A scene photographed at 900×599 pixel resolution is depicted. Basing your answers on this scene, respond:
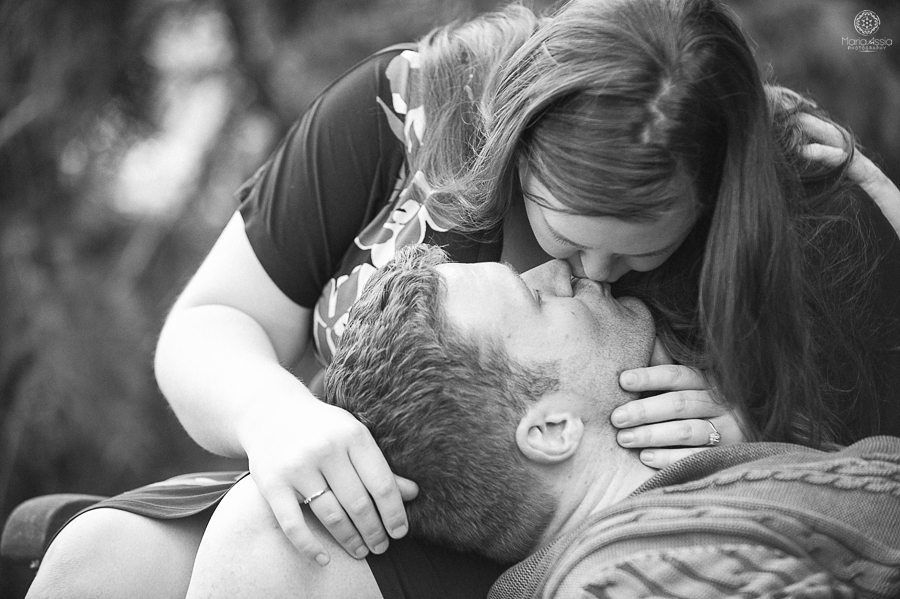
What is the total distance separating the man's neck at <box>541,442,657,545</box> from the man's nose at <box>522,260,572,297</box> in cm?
28

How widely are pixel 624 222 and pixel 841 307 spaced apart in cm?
50

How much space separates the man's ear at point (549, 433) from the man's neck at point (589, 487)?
0.04 meters

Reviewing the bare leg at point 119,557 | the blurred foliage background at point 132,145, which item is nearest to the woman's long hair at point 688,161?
the bare leg at point 119,557

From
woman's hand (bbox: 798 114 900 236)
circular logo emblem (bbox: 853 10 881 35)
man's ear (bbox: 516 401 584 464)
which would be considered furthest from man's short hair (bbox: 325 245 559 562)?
circular logo emblem (bbox: 853 10 881 35)

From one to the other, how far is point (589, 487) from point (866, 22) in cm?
243

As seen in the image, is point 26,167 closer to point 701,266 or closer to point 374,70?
point 374,70

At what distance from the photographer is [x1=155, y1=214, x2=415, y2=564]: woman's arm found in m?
1.29

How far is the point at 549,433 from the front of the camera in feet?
4.69

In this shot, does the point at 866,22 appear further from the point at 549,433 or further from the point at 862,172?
the point at 549,433

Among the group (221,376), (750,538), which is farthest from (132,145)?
(750,538)

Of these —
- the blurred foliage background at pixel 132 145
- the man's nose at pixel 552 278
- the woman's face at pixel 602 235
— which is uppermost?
the woman's face at pixel 602 235

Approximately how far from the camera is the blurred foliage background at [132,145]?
3.28 m

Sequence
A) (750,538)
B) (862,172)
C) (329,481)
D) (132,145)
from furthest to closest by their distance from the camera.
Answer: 1. (132,145)
2. (862,172)
3. (329,481)
4. (750,538)

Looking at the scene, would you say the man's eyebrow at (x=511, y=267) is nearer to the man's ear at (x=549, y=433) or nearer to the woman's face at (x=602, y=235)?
the woman's face at (x=602, y=235)
